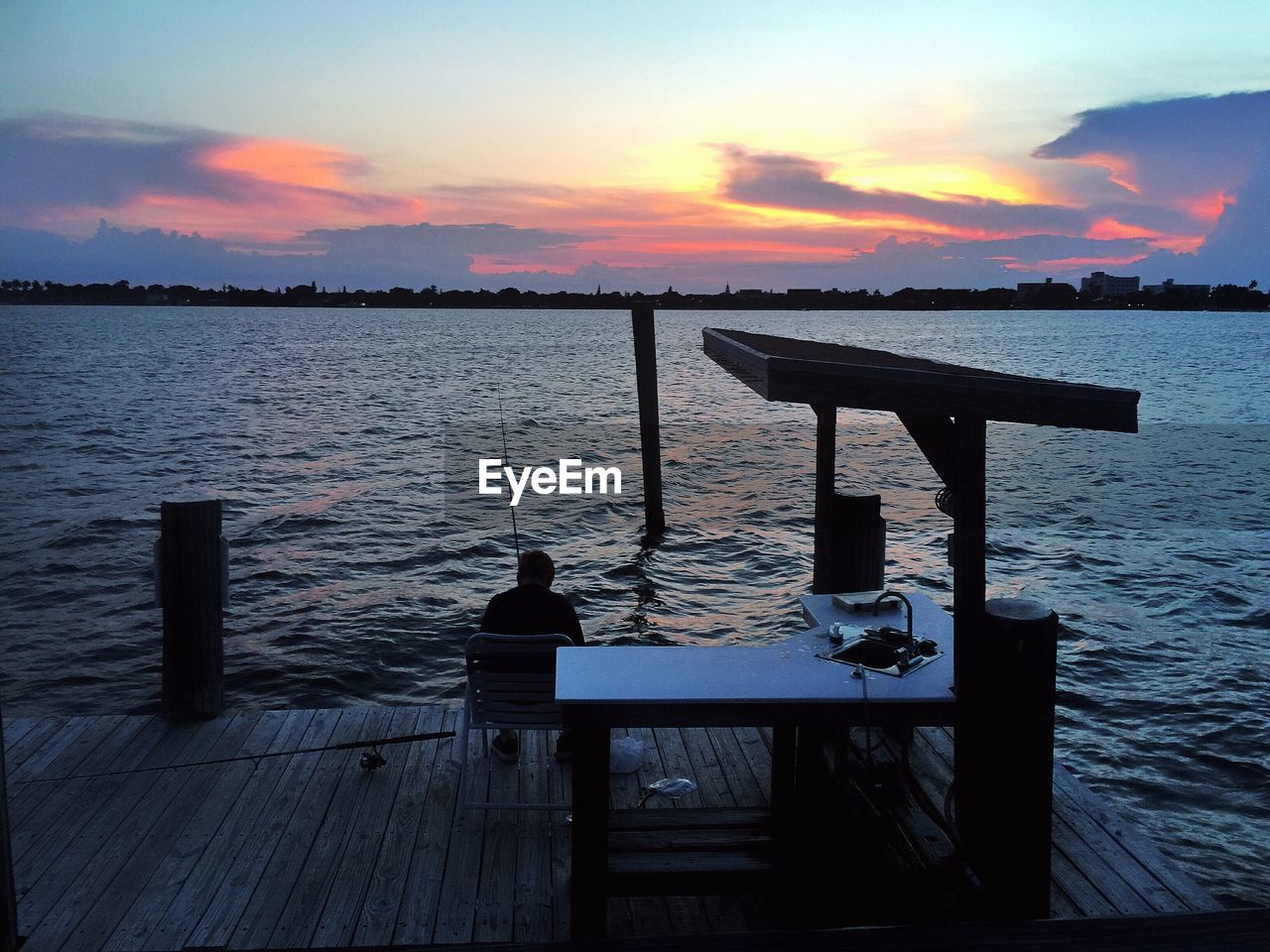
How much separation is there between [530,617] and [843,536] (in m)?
1.90

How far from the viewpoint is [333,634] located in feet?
41.5

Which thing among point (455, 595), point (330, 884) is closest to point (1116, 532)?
point (455, 595)

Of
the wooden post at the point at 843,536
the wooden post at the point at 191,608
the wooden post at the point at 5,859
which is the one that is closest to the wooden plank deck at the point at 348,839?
the wooden post at the point at 191,608

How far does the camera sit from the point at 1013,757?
3695 millimetres

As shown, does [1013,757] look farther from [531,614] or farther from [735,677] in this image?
[531,614]

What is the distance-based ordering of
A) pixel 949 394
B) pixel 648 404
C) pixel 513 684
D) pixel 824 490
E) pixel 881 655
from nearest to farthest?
1. pixel 949 394
2. pixel 881 655
3. pixel 513 684
4. pixel 824 490
5. pixel 648 404

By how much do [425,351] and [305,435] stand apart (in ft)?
226

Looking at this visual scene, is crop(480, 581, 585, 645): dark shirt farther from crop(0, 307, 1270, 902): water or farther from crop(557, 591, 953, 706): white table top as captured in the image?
crop(0, 307, 1270, 902): water

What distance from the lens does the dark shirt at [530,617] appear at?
540 centimetres

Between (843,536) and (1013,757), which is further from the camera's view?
(843,536)

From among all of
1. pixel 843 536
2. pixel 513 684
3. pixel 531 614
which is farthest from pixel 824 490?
pixel 513 684

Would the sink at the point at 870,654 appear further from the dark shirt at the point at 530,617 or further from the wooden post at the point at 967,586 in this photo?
the dark shirt at the point at 530,617

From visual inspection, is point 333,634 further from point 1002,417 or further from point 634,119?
point 634,119

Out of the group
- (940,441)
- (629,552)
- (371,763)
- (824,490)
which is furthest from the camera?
(629,552)
